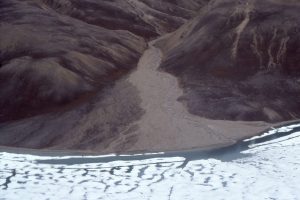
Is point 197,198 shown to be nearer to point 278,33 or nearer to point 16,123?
point 16,123

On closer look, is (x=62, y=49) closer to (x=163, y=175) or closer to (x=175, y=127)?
(x=175, y=127)

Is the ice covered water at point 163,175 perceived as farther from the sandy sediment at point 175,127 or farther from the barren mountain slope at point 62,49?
the barren mountain slope at point 62,49

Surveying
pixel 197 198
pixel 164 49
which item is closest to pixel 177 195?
pixel 197 198

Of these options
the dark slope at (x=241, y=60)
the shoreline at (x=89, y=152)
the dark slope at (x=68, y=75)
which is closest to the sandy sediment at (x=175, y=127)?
the shoreline at (x=89, y=152)

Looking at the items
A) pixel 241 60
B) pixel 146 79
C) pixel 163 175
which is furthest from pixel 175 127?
pixel 241 60

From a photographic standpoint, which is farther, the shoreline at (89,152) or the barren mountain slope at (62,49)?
the barren mountain slope at (62,49)
